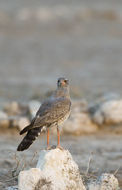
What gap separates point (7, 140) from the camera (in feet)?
29.9

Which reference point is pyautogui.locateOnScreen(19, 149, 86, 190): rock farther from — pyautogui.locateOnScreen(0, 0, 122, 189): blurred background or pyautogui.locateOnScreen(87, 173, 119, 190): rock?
pyautogui.locateOnScreen(0, 0, 122, 189): blurred background

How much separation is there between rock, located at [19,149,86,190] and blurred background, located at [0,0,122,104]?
631cm

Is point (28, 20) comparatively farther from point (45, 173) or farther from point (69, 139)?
point (45, 173)

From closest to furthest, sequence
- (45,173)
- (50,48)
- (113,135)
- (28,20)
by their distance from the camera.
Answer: (45,173) < (113,135) < (50,48) < (28,20)

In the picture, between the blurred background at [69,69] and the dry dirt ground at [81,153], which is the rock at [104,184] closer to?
the dry dirt ground at [81,153]

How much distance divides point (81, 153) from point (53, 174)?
288cm

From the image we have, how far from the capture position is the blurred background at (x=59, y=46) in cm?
1442

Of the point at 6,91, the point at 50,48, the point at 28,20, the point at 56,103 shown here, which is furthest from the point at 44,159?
the point at 28,20

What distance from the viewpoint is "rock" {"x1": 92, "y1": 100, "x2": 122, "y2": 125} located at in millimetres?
9914

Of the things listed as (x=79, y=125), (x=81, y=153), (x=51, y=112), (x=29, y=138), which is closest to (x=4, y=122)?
(x=79, y=125)

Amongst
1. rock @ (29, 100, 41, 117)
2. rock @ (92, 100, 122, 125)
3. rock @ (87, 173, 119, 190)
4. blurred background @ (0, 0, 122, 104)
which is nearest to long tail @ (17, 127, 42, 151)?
rock @ (87, 173, 119, 190)

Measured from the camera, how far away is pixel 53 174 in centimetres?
570

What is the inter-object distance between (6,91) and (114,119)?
13.0 ft

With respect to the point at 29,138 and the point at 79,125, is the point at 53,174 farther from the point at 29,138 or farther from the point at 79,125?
the point at 79,125
